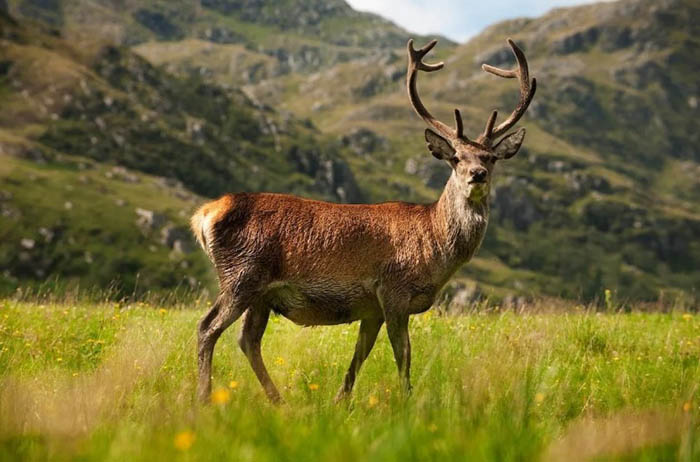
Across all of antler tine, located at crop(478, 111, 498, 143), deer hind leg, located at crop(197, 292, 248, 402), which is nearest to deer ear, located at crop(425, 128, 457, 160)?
antler tine, located at crop(478, 111, 498, 143)

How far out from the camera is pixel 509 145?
30.4 ft

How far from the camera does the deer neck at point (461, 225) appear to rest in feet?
27.7

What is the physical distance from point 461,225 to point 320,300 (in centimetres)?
191

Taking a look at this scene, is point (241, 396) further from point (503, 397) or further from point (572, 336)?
point (572, 336)

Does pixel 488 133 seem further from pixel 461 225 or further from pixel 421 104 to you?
pixel 461 225

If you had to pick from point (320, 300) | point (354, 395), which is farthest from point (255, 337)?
point (354, 395)

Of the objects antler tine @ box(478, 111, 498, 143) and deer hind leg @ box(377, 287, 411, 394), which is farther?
antler tine @ box(478, 111, 498, 143)

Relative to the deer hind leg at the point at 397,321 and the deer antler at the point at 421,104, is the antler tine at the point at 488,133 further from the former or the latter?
the deer hind leg at the point at 397,321

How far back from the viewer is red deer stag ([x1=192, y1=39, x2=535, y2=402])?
310 inches

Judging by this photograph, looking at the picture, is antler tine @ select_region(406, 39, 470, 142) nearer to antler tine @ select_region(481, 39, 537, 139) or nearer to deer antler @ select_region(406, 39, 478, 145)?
deer antler @ select_region(406, 39, 478, 145)

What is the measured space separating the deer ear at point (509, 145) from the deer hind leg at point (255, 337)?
3.48 m

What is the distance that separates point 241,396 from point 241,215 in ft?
10.8

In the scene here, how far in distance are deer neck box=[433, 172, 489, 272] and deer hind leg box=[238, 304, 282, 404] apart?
2.20 metres

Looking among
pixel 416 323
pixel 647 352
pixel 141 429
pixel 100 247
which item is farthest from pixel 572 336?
pixel 100 247
